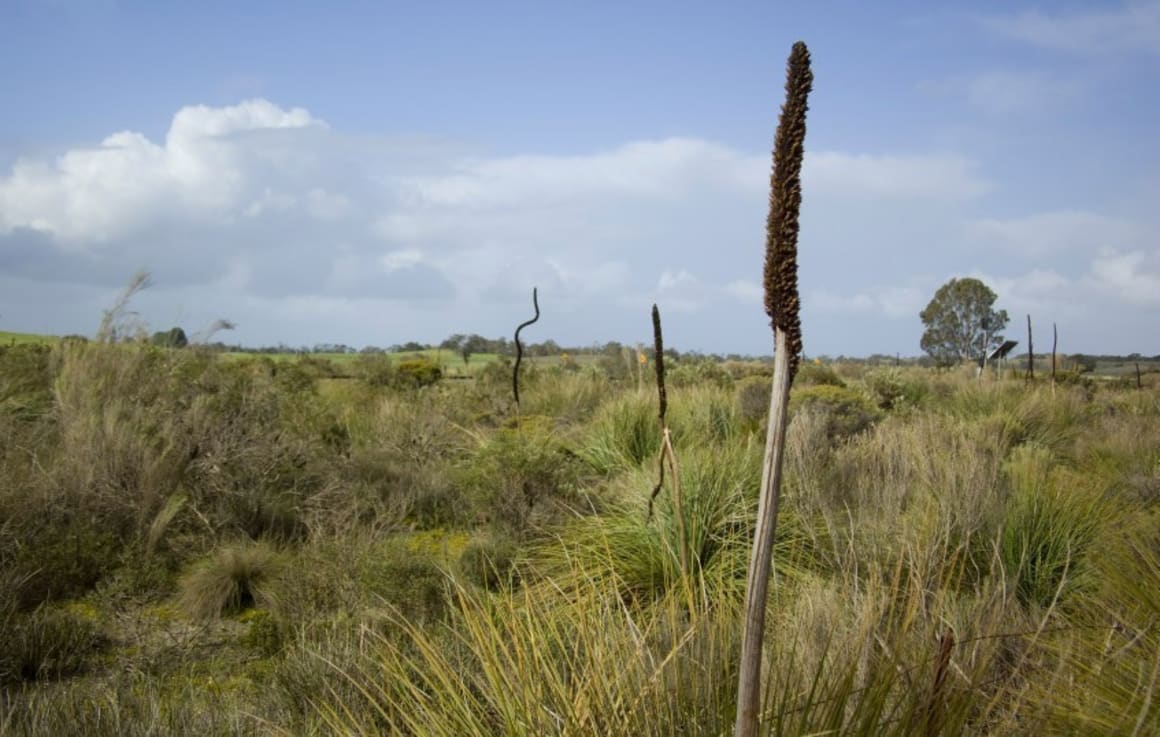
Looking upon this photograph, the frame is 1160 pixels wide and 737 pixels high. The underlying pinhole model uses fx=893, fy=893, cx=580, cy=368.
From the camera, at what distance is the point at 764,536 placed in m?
1.64

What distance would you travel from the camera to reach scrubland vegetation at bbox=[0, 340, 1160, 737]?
3244 millimetres

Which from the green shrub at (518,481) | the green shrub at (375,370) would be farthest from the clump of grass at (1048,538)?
the green shrub at (375,370)

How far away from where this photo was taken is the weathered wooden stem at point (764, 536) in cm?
160

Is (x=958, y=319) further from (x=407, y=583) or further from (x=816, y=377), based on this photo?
(x=407, y=583)

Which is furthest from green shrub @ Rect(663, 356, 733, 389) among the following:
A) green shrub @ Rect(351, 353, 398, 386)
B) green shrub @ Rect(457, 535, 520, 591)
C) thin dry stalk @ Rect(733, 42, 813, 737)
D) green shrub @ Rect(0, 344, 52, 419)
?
thin dry stalk @ Rect(733, 42, 813, 737)

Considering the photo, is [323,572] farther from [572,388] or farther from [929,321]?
[929,321]

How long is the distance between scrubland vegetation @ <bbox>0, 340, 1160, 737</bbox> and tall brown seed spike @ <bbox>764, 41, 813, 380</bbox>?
1.18 meters

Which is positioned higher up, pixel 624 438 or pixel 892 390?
pixel 892 390

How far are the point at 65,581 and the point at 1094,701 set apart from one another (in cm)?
749

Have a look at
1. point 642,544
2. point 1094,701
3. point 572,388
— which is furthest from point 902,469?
point 572,388

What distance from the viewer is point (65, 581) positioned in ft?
24.6

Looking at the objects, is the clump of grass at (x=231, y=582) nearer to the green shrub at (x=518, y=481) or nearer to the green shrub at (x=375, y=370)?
the green shrub at (x=518, y=481)

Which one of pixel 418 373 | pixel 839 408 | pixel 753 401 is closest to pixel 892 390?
pixel 753 401

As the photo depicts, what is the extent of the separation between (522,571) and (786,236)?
21.8 ft
